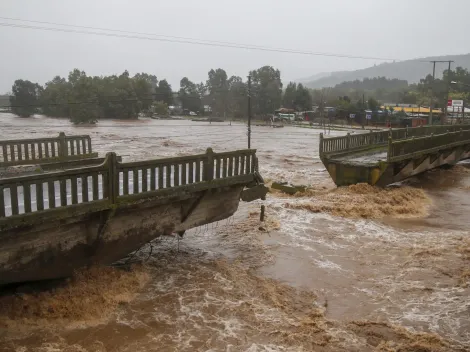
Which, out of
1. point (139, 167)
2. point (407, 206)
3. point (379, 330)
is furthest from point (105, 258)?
point (407, 206)

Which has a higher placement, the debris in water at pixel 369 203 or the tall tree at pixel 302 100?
the tall tree at pixel 302 100

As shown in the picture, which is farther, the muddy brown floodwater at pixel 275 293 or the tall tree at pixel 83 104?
the tall tree at pixel 83 104

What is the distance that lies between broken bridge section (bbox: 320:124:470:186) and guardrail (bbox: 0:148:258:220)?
7.23m

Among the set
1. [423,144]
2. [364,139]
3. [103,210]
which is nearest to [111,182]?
[103,210]

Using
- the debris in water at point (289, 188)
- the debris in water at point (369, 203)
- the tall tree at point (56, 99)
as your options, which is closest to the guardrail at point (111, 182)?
the debris in water at point (369, 203)

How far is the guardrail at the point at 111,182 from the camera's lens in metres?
6.32

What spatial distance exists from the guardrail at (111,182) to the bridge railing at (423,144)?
26.1ft

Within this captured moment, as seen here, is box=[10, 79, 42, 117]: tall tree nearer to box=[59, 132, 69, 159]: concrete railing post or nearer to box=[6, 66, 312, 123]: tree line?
box=[6, 66, 312, 123]: tree line

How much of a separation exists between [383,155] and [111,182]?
14.4m

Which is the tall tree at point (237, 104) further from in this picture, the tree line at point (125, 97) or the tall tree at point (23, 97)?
the tall tree at point (23, 97)

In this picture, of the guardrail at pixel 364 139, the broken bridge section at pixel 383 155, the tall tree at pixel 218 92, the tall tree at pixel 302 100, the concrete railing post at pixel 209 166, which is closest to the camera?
the concrete railing post at pixel 209 166

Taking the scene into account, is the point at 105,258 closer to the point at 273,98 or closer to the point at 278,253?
the point at 278,253

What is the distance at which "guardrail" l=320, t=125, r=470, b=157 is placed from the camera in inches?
671

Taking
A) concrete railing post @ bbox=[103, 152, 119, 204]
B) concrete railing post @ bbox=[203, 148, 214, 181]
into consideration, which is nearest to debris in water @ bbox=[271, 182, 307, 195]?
concrete railing post @ bbox=[203, 148, 214, 181]
